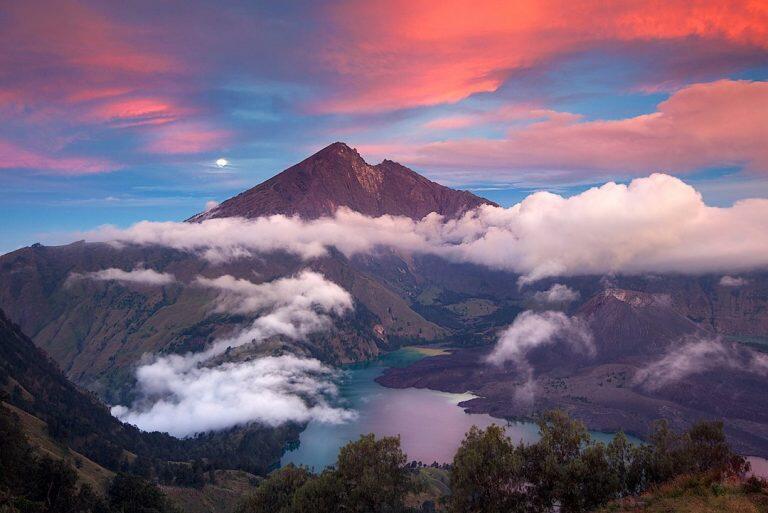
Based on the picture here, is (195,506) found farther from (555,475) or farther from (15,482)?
(555,475)

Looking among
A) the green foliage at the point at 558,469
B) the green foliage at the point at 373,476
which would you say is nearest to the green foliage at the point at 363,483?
the green foliage at the point at 373,476

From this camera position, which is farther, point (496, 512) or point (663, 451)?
point (663, 451)

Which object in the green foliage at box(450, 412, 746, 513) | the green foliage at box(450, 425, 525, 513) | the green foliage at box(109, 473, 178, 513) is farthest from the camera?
the green foliage at box(109, 473, 178, 513)

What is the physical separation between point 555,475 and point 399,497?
66.4ft

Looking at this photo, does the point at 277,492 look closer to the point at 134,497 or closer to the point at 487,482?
the point at 134,497

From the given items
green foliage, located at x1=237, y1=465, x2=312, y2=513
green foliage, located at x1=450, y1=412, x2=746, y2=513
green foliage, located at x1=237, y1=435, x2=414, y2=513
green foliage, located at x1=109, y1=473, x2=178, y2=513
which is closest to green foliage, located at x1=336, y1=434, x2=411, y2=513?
green foliage, located at x1=237, y1=435, x2=414, y2=513

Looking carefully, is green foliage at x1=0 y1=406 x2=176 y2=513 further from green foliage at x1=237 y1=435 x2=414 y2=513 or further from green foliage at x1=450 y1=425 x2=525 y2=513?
green foliage at x1=450 y1=425 x2=525 y2=513

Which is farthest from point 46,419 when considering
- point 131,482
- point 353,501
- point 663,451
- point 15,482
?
point 663,451

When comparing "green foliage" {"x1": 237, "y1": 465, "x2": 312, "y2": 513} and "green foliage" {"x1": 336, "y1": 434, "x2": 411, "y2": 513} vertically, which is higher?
"green foliage" {"x1": 336, "y1": 434, "x2": 411, "y2": 513}

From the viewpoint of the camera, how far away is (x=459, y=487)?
5191 cm

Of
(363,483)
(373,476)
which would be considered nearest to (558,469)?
(373,476)

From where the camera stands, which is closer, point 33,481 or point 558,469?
point 558,469

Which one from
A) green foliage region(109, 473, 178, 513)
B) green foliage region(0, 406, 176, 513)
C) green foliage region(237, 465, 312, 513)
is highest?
green foliage region(0, 406, 176, 513)

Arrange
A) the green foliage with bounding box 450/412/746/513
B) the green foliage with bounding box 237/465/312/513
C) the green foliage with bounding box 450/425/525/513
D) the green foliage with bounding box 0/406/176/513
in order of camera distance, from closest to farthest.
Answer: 1. the green foliage with bounding box 450/412/746/513
2. the green foliage with bounding box 450/425/525/513
3. the green foliage with bounding box 0/406/176/513
4. the green foliage with bounding box 237/465/312/513
